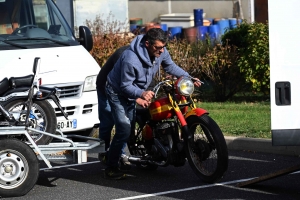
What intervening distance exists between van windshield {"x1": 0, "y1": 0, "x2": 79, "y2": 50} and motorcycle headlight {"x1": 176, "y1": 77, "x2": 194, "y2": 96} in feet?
9.34

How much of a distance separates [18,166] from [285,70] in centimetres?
290

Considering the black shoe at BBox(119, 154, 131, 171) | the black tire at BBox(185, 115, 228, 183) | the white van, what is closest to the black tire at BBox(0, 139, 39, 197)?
the black shoe at BBox(119, 154, 131, 171)

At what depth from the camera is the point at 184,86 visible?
320 inches

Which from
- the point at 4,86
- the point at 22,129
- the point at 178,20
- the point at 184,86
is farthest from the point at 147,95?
the point at 178,20

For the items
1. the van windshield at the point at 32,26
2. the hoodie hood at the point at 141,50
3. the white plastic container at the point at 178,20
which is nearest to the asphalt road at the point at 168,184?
the hoodie hood at the point at 141,50


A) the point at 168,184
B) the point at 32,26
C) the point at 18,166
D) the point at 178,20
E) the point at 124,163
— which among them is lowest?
the point at 168,184

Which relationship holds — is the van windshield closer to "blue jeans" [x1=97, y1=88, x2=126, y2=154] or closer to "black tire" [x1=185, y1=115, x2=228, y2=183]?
"blue jeans" [x1=97, y1=88, x2=126, y2=154]

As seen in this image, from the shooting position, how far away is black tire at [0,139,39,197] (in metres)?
7.88

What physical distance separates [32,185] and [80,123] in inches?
87.8

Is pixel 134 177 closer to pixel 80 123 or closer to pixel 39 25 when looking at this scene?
pixel 80 123

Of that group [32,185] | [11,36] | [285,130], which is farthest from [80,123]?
[285,130]

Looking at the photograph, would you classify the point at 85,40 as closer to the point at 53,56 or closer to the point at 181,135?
the point at 53,56

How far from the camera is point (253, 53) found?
13648 mm

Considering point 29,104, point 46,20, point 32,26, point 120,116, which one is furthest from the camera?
point 46,20
